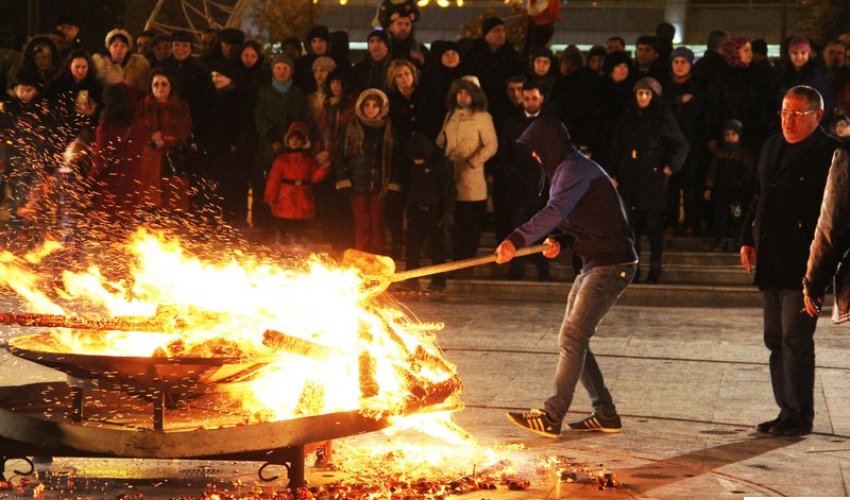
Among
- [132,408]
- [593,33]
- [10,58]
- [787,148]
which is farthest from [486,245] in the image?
[593,33]

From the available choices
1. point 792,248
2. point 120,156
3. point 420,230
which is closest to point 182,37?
point 120,156

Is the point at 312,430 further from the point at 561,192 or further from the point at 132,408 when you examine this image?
the point at 561,192

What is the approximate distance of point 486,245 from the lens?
655 inches

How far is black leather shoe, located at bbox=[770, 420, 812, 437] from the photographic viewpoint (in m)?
9.01

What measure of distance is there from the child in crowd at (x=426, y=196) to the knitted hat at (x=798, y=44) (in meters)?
4.03

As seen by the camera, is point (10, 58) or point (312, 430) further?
point (10, 58)

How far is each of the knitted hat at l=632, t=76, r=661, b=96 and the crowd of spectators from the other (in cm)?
1

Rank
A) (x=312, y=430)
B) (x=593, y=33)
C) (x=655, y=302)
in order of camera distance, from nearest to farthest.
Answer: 1. (x=312, y=430)
2. (x=655, y=302)
3. (x=593, y=33)

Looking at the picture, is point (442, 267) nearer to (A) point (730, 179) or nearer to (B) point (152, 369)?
(B) point (152, 369)

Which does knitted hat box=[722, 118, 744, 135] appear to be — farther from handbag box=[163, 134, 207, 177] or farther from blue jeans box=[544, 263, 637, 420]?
blue jeans box=[544, 263, 637, 420]

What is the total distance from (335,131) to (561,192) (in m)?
7.01

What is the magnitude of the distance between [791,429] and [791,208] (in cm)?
139

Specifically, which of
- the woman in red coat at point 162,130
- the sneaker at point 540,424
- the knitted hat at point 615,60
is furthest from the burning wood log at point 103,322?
the knitted hat at point 615,60

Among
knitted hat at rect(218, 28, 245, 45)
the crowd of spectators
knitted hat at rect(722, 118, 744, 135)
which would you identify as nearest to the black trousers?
the crowd of spectators
